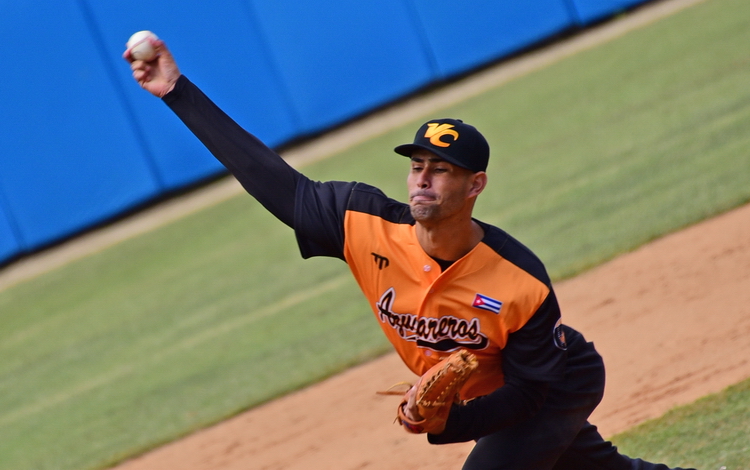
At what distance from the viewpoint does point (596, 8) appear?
14.1 meters

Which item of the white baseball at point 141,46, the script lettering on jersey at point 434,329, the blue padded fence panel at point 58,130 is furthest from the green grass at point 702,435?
the blue padded fence panel at point 58,130

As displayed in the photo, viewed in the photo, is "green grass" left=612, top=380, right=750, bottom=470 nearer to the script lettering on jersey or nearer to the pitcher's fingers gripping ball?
the script lettering on jersey

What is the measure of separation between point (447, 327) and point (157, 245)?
8.98 meters

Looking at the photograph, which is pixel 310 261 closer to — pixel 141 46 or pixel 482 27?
pixel 141 46

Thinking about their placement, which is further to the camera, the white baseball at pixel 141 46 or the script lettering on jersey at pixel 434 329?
the white baseball at pixel 141 46

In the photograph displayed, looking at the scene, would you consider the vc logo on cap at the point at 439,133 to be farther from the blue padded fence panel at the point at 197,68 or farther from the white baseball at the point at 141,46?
the blue padded fence panel at the point at 197,68

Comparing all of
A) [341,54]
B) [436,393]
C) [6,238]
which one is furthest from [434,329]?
[341,54]

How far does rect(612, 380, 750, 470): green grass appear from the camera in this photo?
12.4 feet

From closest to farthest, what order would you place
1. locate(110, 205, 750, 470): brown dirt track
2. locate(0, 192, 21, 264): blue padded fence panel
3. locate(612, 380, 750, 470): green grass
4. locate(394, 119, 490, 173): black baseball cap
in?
locate(394, 119, 490, 173): black baseball cap
locate(612, 380, 750, 470): green grass
locate(110, 205, 750, 470): brown dirt track
locate(0, 192, 21, 264): blue padded fence panel

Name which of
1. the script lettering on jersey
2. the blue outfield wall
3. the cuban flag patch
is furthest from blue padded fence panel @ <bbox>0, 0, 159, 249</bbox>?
the cuban flag patch

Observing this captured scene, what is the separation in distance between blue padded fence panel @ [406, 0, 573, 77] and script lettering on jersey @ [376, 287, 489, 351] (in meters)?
11.1

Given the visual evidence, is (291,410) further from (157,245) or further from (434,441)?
(157,245)

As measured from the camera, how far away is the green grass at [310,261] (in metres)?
6.57

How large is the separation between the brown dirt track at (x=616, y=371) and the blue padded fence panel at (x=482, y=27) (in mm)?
7864
